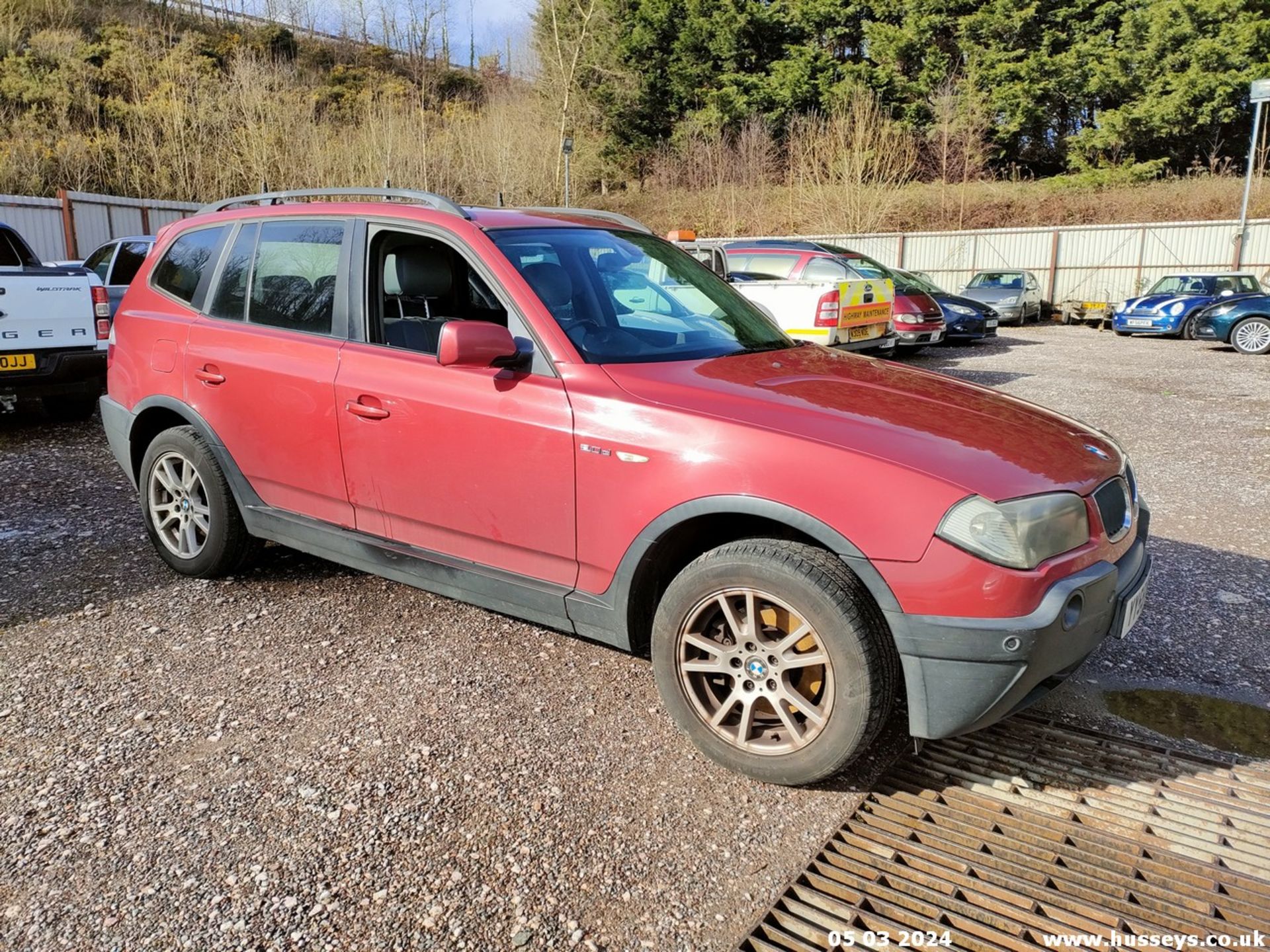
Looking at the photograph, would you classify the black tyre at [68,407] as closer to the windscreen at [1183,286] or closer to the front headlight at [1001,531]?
the front headlight at [1001,531]

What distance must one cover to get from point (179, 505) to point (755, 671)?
10.5 ft

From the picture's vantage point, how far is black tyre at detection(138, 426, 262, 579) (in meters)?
4.34

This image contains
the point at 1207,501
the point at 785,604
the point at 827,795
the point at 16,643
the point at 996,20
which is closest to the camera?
the point at 785,604

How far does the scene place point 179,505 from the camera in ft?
15.0

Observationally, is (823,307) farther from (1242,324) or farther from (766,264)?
(1242,324)

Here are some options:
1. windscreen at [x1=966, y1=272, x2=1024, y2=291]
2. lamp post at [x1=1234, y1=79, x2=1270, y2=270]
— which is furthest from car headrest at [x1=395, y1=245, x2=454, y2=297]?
lamp post at [x1=1234, y1=79, x2=1270, y2=270]

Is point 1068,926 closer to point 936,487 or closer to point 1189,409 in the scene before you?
point 936,487

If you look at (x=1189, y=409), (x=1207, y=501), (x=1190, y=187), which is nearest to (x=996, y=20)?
(x=1190, y=187)

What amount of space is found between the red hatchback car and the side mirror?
0.03ft

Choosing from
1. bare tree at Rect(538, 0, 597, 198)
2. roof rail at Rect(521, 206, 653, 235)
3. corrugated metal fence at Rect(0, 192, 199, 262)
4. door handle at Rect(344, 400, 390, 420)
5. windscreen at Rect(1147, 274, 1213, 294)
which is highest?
bare tree at Rect(538, 0, 597, 198)

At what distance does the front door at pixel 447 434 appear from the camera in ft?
10.6

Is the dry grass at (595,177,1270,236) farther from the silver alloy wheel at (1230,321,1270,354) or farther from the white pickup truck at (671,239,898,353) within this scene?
the white pickup truck at (671,239,898,353)

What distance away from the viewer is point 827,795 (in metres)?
2.94

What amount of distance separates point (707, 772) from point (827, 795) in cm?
39
